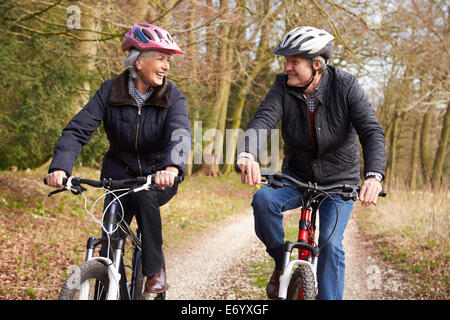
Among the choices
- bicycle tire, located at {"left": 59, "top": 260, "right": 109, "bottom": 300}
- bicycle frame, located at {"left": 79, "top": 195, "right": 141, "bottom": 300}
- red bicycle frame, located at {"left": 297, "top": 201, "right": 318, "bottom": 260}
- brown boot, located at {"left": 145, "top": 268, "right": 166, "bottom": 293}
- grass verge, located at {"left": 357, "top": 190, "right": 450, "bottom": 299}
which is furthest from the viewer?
grass verge, located at {"left": 357, "top": 190, "right": 450, "bottom": 299}

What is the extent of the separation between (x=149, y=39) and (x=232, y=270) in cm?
407

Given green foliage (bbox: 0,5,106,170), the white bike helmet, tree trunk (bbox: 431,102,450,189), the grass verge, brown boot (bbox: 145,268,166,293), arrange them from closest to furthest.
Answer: the white bike helmet
brown boot (bbox: 145,268,166,293)
the grass verge
green foliage (bbox: 0,5,106,170)
tree trunk (bbox: 431,102,450,189)

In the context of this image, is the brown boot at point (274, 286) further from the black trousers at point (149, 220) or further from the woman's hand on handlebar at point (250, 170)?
the woman's hand on handlebar at point (250, 170)

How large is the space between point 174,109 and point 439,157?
62.4 feet

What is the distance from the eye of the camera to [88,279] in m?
2.66

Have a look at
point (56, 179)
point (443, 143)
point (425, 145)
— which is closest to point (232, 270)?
point (56, 179)

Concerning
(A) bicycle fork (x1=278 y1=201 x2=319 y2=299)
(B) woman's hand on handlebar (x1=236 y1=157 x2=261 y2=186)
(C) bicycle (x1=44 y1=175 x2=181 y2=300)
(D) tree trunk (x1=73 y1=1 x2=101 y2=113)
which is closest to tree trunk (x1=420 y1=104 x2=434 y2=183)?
(D) tree trunk (x1=73 y1=1 x2=101 y2=113)

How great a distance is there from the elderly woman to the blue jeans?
687mm

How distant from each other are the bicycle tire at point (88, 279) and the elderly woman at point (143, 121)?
29.1 inches

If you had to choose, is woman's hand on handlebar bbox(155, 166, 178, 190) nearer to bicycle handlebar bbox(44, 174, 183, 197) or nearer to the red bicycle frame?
bicycle handlebar bbox(44, 174, 183, 197)

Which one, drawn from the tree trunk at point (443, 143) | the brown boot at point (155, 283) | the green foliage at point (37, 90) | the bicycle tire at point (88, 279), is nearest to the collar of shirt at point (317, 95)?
the brown boot at point (155, 283)

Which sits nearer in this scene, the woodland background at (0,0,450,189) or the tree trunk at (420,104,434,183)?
the woodland background at (0,0,450,189)

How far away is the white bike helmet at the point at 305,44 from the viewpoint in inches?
133

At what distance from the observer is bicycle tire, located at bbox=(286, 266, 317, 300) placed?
2953 millimetres
